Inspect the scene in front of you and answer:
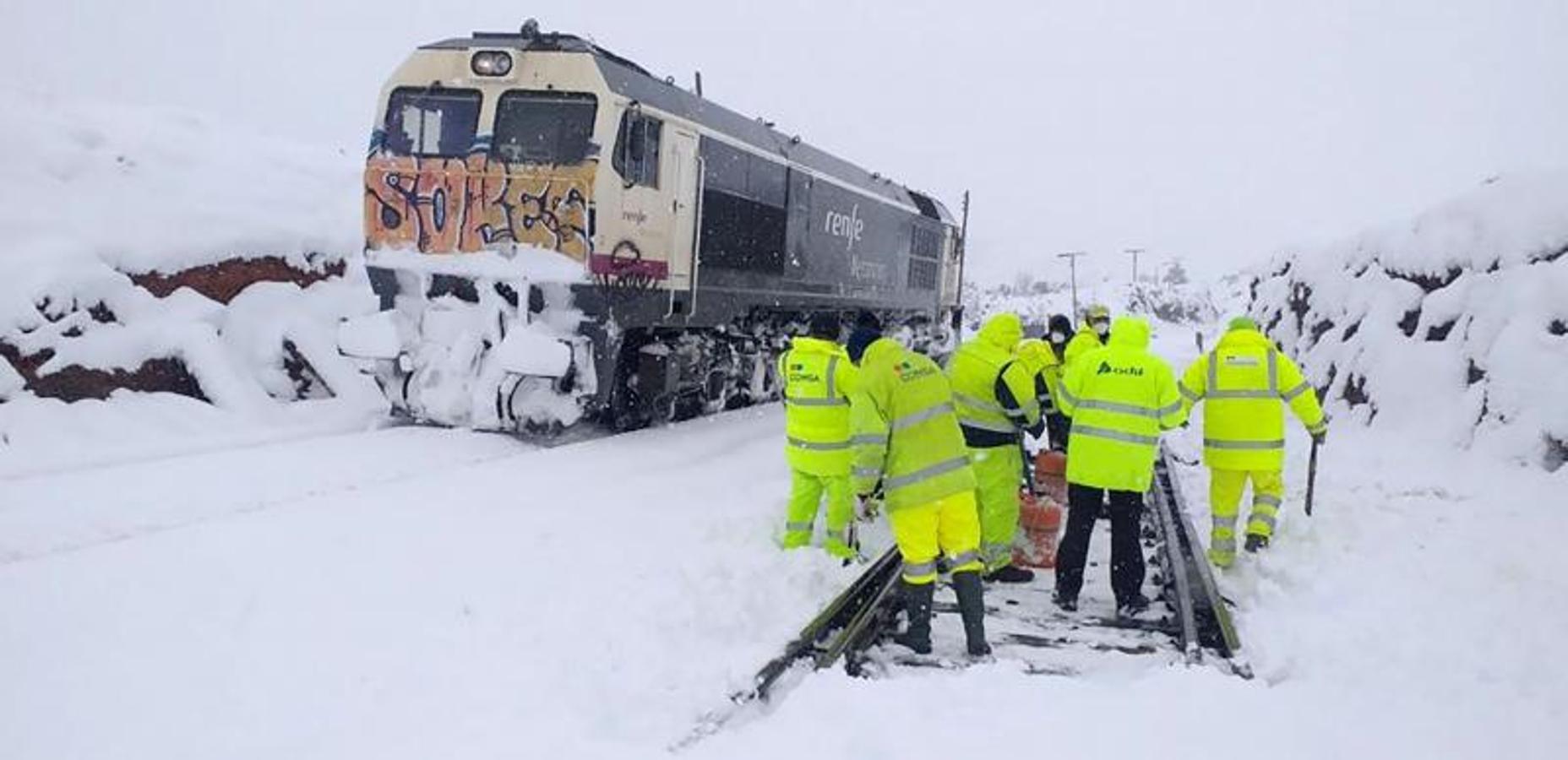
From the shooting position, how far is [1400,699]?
14.8 feet

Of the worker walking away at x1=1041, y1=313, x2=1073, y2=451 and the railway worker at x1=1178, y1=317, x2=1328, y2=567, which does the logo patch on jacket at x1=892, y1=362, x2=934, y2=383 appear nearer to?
the railway worker at x1=1178, y1=317, x2=1328, y2=567

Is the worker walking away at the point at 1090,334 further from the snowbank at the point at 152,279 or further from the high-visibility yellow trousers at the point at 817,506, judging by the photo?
the snowbank at the point at 152,279

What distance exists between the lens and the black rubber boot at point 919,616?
17.3 feet

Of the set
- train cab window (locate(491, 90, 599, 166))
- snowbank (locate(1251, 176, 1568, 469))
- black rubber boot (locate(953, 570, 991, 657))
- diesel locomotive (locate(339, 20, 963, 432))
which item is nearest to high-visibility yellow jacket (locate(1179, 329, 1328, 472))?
black rubber boot (locate(953, 570, 991, 657))

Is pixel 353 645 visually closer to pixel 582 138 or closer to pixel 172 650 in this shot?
pixel 172 650

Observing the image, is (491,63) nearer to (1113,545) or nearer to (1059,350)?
(1059,350)

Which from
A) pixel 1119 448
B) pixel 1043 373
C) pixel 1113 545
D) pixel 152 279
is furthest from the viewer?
pixel 152 279

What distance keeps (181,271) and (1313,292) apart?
1566cm

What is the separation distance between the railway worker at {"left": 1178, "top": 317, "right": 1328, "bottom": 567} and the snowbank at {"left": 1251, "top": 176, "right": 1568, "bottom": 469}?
4.20m

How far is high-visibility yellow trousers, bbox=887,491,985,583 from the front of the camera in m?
5.35

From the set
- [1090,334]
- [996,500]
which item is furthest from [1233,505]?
[1090,334]

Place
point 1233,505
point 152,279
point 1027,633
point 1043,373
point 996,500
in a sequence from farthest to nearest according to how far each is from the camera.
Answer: point 152,279 < point 1043,373 < point 1233,505 < point 996,500 < point 1027,633

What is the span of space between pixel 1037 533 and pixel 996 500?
566 millimetres

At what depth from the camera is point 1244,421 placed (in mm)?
7000
